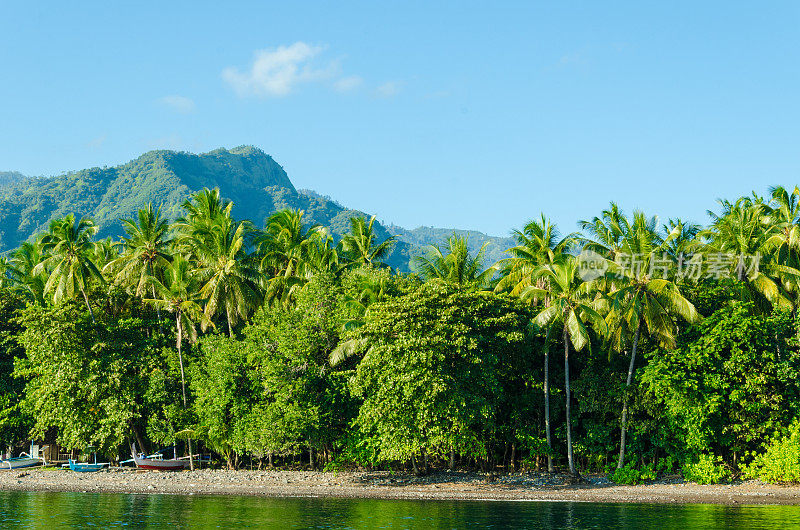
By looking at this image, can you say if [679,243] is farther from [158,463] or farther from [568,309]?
[158,463]

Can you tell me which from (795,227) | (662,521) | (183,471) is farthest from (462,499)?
(795,227)

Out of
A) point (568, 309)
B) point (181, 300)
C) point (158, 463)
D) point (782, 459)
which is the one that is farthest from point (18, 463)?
point (782, 459)

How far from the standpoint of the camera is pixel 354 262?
46.8 metres

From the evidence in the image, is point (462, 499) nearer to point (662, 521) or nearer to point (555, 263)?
point (662, 521)

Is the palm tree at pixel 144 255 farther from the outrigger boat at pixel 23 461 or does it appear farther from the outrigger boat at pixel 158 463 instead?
the outrigger boat at pixel 23 461

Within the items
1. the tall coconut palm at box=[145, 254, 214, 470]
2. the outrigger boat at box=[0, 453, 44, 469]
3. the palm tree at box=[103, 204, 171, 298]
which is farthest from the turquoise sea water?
the palm tree at box=[103, 204, 171, 298]

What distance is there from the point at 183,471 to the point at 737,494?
96.9 ft

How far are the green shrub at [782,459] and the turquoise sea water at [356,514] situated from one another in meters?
4.68

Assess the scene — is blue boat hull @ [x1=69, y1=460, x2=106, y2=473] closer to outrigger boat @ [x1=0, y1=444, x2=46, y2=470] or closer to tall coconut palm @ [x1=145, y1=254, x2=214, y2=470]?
outrigger boat @ [x1=0, y1=444, x2=46, y2=470]

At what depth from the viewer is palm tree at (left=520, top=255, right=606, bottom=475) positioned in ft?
111

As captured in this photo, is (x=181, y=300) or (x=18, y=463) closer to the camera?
(x=181, y=300)
